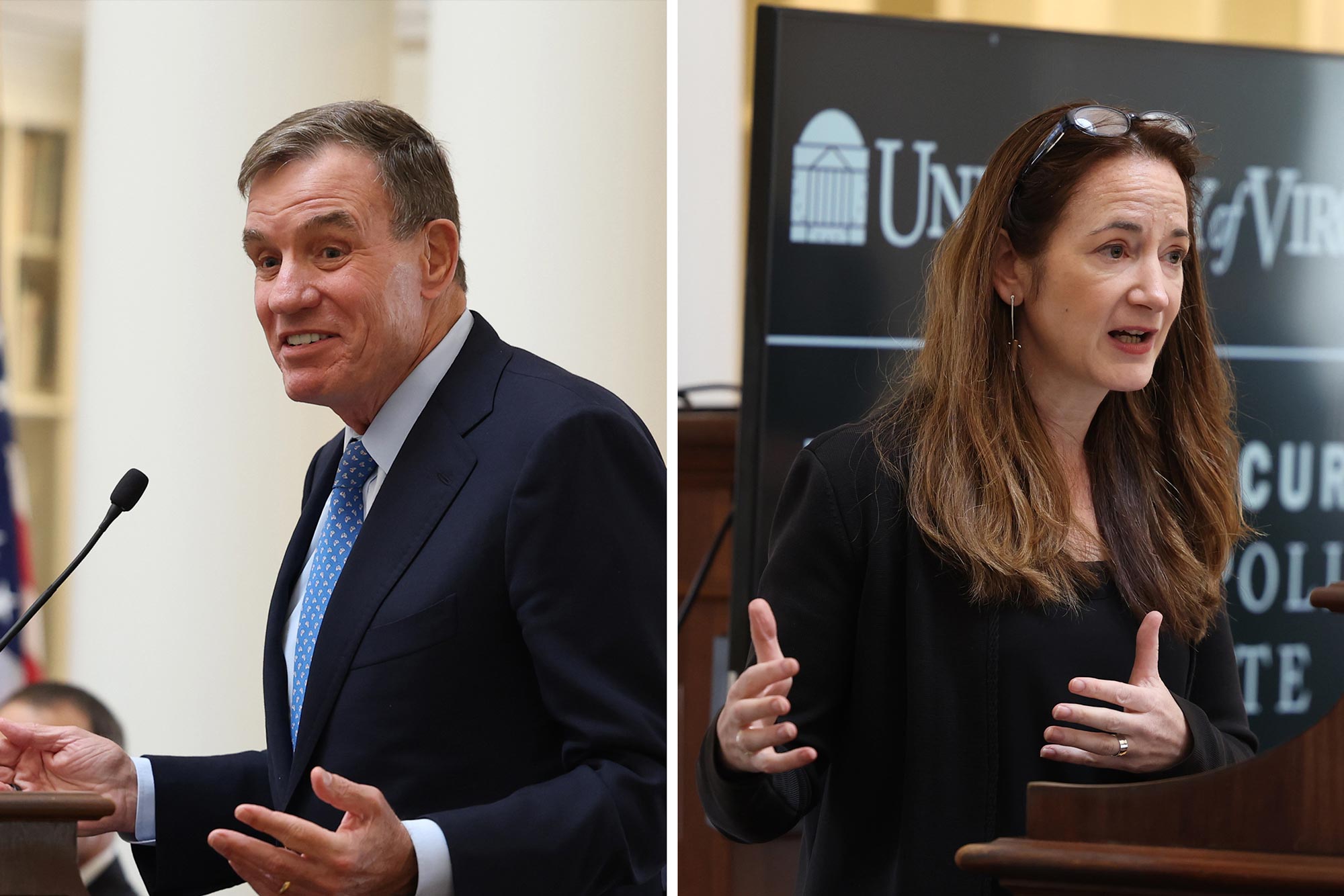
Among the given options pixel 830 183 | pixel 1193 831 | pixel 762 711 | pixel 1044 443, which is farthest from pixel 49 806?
pixel 830 183

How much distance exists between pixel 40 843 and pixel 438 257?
85 centimetres

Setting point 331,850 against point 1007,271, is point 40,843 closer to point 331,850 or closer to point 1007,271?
point 331,850

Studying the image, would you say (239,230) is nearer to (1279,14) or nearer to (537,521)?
(537,521)

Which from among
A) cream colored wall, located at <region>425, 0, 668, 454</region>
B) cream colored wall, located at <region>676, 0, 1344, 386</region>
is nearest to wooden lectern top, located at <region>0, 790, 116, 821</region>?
cream colored wall, located at <region>425, 0, 668, 454</region>

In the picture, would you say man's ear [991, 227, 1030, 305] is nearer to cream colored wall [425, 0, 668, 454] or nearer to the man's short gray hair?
cream colored wall [425, 0, 668, 454]

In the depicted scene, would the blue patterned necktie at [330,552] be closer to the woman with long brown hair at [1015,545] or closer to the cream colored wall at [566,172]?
the cream colored wall at [566,172]

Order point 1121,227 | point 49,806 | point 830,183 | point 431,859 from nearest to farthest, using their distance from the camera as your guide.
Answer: point 49,806 → point 431,859 → point 1121,227 → point 830,183

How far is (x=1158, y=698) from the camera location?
1.63 meters

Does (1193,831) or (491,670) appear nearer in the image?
(1193,831)

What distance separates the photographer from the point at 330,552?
1728 mm

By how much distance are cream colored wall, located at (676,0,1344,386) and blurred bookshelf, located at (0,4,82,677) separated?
4.12 ft

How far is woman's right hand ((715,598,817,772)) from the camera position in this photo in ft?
4.97

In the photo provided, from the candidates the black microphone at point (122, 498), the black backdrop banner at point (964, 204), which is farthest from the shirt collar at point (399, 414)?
the black backdrop banner at point (964, 204)

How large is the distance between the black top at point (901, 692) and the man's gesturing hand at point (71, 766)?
0.68m
